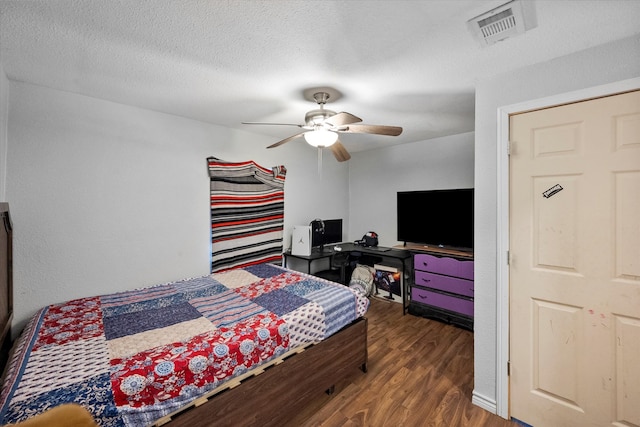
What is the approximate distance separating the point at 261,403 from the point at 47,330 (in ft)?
4.63

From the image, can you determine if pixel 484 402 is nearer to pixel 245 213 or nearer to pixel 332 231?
pixel 332 231

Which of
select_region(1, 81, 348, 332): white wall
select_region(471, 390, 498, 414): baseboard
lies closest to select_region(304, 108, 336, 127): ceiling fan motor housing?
select_region(1, 81, 348, 332): white wall

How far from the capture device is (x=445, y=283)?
3096 mm

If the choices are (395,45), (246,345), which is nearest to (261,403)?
(246,345)

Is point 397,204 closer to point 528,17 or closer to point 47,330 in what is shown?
point 528,17

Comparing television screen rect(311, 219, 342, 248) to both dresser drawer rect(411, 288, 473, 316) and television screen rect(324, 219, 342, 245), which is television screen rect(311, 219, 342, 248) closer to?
television screen rect(324, 219, 342, 245)

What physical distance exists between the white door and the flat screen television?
150 cm

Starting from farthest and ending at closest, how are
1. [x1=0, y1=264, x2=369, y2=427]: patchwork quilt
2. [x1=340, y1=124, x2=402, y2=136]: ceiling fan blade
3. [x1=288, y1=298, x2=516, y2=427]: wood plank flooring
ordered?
1. [x1=340, y1=124, x2=402, y2=136]: ceiling fan blade
2. [x1=288, y1=298, x2=516, y2=427]: wood plank flooring
3. [x1=0, y1=264, x2=369, y2=427]: patchwork quilt

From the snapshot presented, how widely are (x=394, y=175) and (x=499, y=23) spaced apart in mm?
2839

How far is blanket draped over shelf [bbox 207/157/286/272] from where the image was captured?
3.03 meters

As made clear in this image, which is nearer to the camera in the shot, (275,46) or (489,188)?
(275,46)

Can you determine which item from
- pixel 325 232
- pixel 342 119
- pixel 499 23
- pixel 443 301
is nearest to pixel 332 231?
pixel 325 232

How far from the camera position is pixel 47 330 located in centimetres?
166

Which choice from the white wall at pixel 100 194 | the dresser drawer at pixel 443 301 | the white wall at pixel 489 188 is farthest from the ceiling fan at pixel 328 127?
the dresser drawer at pixel 443 301
